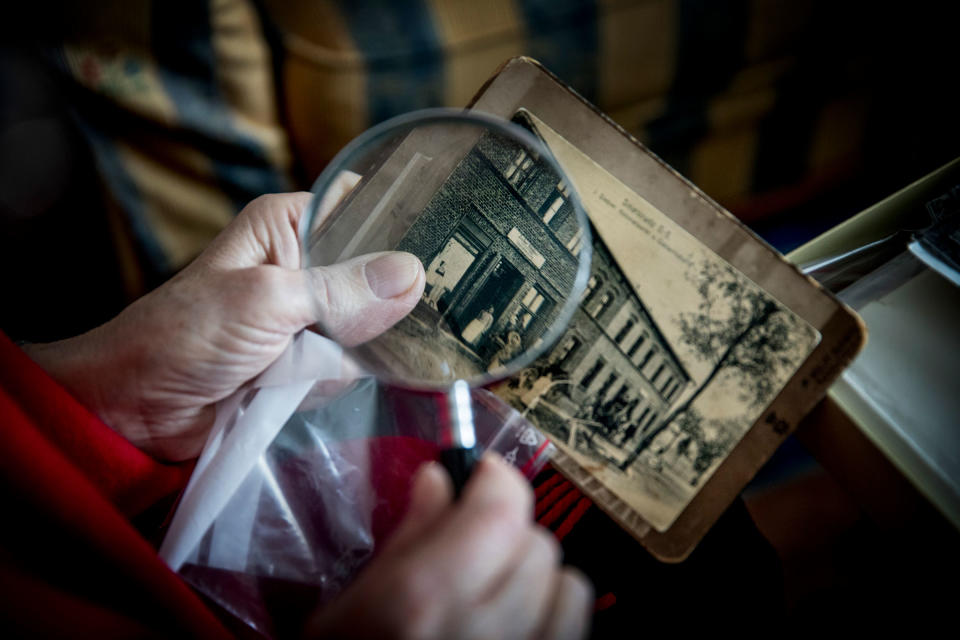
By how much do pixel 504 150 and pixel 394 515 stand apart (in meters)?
0.50

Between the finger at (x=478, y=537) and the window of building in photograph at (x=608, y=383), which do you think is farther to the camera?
the window of building in photograph at (x=608, y=383)

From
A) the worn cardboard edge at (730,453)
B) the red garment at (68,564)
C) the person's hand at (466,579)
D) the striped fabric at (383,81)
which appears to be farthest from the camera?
the striped fabric at (383,81)

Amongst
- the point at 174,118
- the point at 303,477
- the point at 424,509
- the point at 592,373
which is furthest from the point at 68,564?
the point at 174,118

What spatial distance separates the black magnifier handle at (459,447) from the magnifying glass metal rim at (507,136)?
3 centimetres

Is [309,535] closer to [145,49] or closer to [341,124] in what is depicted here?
[341,124]

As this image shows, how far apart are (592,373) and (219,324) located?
1.55 feet

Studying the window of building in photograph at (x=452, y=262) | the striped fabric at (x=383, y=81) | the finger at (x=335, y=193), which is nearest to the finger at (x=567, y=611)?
the window of building in photograph at (x=452, y=262)

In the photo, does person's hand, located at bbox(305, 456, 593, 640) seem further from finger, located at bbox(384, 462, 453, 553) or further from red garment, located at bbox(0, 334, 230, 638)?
red garment, located at bbox(0, 334, 230, 638)

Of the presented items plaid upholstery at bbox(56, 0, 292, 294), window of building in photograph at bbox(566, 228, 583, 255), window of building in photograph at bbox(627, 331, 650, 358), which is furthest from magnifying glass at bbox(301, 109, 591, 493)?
plaid upholstery at bbox(56, 0, 292, 294)

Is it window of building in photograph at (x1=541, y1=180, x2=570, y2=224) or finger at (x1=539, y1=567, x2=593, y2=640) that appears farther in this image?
window of building in photograph at (x1=541, y1=180, x2=570, y2=224)

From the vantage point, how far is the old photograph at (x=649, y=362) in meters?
0.68

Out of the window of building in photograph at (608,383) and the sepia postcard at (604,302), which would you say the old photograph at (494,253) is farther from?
the window of building in photograph at (608,383)

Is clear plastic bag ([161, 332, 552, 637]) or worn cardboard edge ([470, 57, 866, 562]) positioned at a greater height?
worn cardboard edge ([470, 57, 866, 562])

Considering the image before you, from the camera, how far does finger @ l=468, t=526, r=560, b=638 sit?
1.42ft
